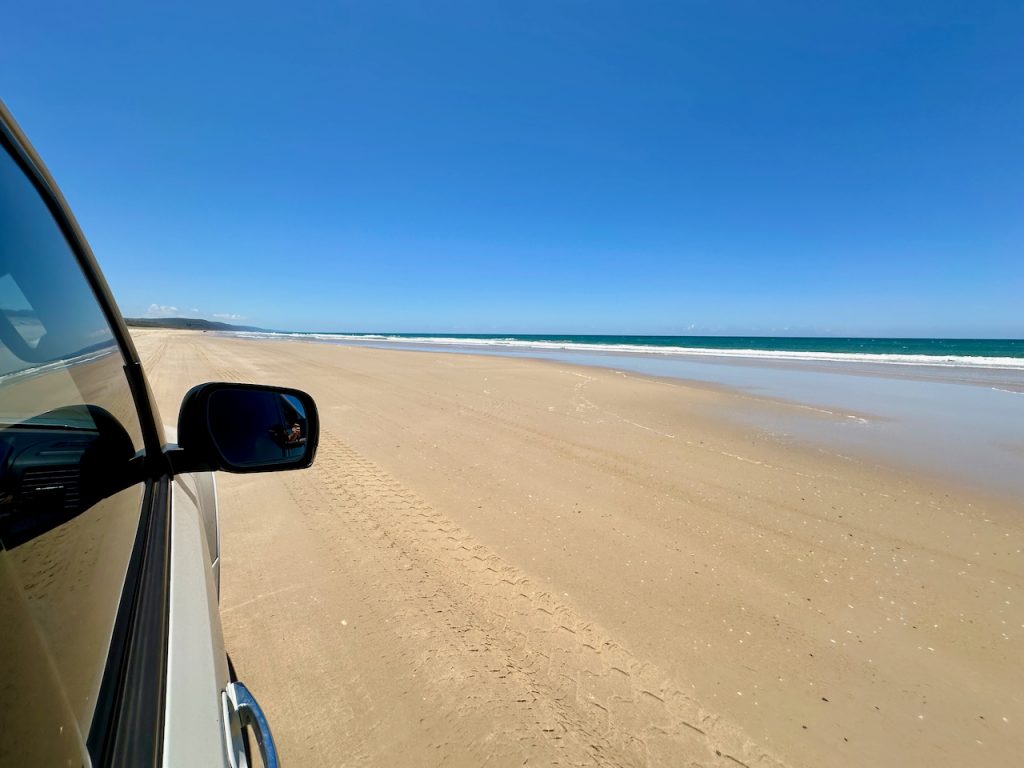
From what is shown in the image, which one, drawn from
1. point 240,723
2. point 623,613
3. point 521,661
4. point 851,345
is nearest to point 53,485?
point 240,723

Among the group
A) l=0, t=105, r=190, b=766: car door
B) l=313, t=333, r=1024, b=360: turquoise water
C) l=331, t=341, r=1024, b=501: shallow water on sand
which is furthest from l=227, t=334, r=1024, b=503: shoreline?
l=313, t=333, r=1024, b=360: turquoise water

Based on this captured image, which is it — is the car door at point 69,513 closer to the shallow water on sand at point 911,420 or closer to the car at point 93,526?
the car at point 93,526

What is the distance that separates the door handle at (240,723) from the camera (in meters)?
0.78

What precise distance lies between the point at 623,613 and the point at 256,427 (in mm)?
2385

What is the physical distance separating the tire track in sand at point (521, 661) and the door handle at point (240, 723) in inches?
51.6

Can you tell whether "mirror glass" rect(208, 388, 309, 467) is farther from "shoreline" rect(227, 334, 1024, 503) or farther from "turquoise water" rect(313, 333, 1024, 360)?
"turquoise water" rect(313, 333, 1024, 360)

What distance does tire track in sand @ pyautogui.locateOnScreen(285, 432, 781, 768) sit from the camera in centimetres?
187

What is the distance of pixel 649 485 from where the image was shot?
15.7ft

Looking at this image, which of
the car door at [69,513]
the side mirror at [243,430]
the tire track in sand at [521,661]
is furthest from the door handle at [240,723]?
the tire track in sand at [521,661]

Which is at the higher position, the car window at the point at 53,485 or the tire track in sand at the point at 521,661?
the car window at the point at 53,485

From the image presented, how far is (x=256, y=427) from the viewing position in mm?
1553

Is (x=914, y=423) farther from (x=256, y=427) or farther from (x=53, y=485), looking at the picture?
(x=53, y=485)

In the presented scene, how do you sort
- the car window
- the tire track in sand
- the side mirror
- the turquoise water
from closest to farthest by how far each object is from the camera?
the car window → the side mirror → the tire track in sand → the turquoise water

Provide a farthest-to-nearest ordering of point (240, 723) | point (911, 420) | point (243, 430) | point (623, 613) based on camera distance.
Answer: point (911, 420), point (623, 613), point (243, 430), point (240, 723)
